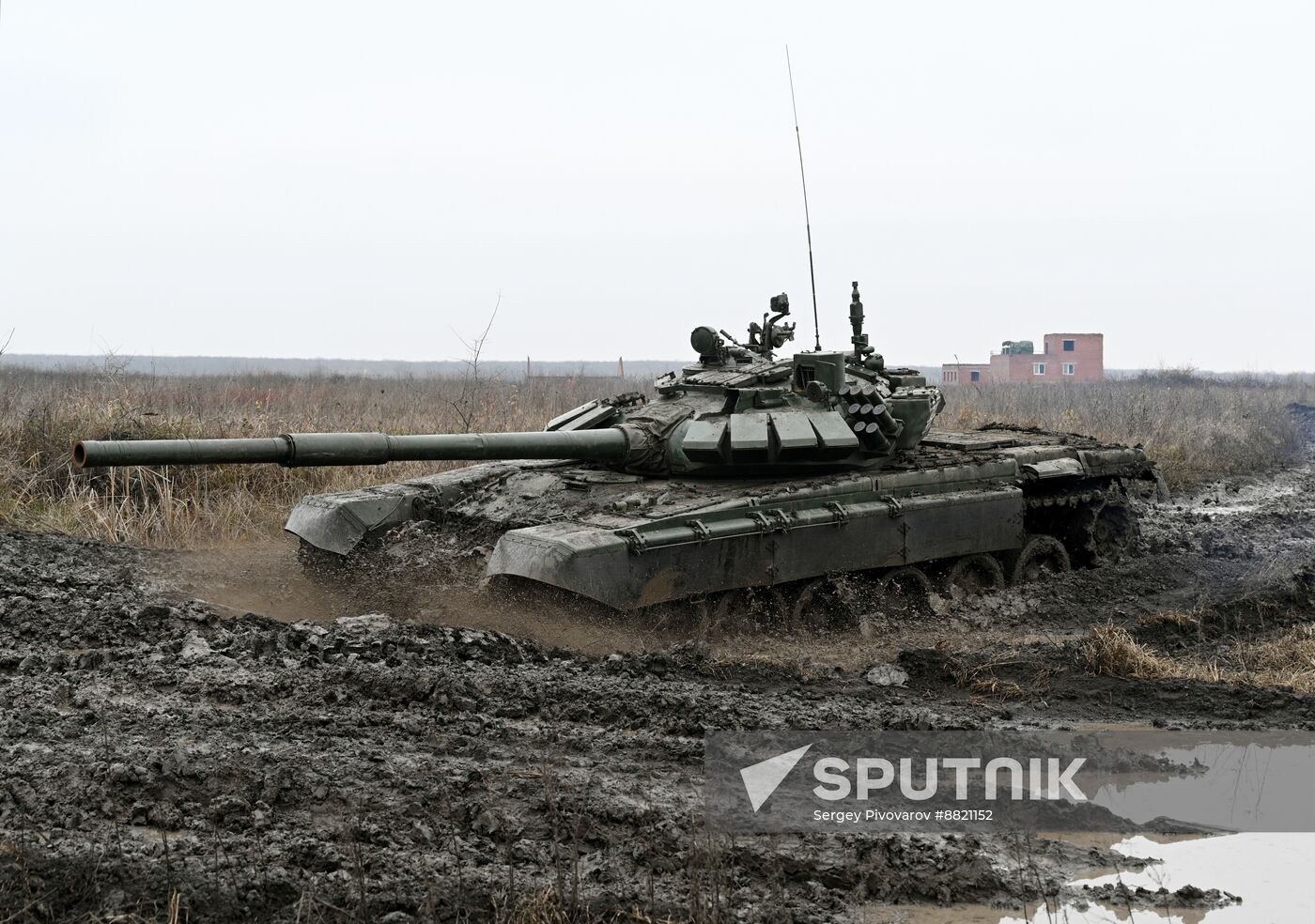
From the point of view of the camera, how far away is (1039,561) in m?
11.7

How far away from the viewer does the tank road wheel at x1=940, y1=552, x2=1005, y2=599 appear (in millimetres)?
10625

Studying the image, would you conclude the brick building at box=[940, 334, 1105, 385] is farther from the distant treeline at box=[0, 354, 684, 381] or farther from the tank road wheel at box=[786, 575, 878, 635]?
the tank road wheel at box=[786, 575, 878, 635]

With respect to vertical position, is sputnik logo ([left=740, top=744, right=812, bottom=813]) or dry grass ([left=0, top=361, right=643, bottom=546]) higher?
dry grass ([left=0, top=361, right=643, bottom=546])

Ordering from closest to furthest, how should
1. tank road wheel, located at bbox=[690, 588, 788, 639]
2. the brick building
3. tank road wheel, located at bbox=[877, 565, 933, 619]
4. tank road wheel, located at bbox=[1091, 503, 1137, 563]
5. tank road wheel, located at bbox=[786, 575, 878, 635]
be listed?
tank road wheel, located at bbox=[690, 588, 788, 639] < tank road wheel, located at bbox=[786, 575, 878, 635] < tank road wheel, located at bbox=[877, 565, 933, 619] < tank road wheel, located at bbox=[1091, 503, 1137, 563] < the brick building

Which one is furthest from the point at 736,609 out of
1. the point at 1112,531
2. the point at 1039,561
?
the point at 1112,531

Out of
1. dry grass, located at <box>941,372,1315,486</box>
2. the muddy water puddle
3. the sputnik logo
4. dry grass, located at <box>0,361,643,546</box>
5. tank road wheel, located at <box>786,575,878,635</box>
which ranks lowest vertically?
the muddy water puddle

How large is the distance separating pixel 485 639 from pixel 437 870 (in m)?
3.57

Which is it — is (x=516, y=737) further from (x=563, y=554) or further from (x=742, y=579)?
(x=742, y=579)

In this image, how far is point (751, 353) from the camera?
11234 millimetres

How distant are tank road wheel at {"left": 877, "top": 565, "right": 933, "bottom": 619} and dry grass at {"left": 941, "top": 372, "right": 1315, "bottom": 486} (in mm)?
6982

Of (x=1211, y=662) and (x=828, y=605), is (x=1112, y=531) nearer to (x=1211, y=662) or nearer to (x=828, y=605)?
(x=828, y=605)

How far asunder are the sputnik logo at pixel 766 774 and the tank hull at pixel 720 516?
7.78ft

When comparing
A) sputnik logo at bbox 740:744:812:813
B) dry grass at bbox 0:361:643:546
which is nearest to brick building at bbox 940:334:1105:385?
dry grass at bbox 0:361:643:546

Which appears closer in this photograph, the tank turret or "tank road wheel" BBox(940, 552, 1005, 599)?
the tank turret
